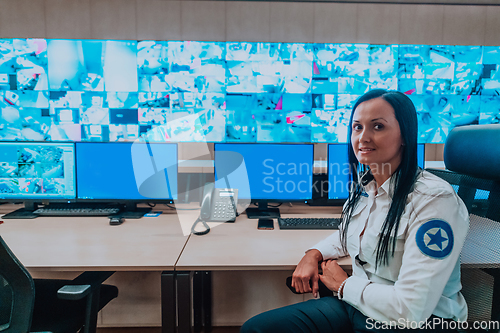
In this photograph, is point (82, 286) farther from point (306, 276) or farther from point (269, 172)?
point (269, 172)

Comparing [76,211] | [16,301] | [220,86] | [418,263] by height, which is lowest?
[16,301]

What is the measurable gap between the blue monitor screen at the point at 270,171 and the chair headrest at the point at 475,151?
734 mm

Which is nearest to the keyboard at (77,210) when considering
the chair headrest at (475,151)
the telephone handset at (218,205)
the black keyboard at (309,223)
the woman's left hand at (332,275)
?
the telephone handset at (218,205)

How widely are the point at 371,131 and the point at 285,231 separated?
2.42 feet

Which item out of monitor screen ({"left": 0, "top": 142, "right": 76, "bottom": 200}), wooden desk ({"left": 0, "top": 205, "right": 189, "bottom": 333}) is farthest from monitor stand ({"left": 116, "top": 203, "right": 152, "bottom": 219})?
monitor screen ({"left": 0, "top": 142, "right": 76, "bottom": 200})

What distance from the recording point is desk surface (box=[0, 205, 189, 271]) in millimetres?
1019

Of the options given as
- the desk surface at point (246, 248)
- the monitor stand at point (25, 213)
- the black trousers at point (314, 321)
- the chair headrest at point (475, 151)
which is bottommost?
the black trousers at point (314, 321)

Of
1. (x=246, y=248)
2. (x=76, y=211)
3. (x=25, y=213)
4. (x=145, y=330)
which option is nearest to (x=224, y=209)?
(x=246, y=248)

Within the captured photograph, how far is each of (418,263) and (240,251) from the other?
0.66 m

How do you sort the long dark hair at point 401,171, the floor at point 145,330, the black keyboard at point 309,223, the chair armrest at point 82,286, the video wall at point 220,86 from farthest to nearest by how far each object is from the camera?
the video wall at point 220,86, the floor at point 145,330, the black keyboard at point 309,223, the chair armrest at point 82,286, the long dark hair at point 401,171

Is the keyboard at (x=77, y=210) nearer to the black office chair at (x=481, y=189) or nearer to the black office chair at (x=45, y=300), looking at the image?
the black office chair at (x=45, y=300)

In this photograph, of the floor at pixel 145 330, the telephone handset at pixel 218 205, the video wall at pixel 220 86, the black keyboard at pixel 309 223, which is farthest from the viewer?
the video wall at pixel 220 86

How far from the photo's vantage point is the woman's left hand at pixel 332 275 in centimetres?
96

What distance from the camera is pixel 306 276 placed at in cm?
98
